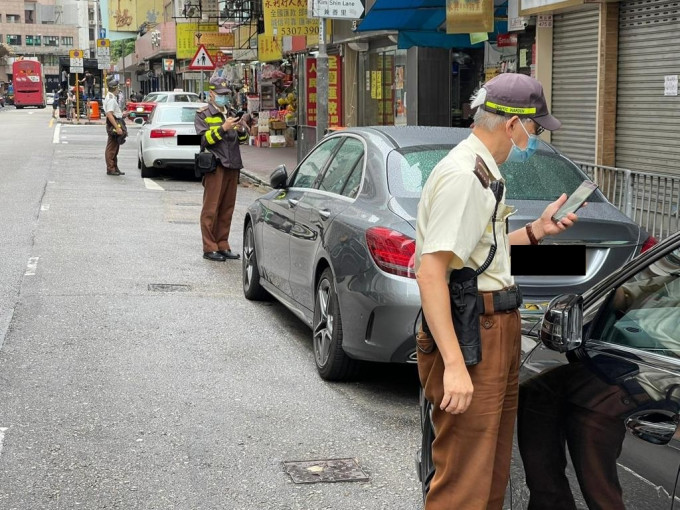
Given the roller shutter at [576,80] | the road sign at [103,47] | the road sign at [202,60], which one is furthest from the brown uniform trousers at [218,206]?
the road sign at [103,47]

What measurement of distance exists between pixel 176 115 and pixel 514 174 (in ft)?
55.9

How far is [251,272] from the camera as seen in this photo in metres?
9.67

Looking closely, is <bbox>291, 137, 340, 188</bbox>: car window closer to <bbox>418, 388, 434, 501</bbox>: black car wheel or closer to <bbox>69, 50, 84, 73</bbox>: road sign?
<bbox>418, 388, 434, 501</bbox>: black car wheel

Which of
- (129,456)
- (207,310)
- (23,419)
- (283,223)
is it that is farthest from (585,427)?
(207,310)

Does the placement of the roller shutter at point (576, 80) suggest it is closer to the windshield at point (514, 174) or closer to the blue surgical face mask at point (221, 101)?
the blue surgical face mask at point (221, 101)

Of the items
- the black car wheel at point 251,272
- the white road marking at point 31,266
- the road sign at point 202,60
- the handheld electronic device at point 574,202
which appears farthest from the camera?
the road sign at point 202,60

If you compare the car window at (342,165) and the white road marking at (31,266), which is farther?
the white road marking at (31,266)

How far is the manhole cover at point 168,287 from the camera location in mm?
10289

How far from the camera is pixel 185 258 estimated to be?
40.2ft

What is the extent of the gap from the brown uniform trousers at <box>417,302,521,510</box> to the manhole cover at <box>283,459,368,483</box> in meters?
1.61

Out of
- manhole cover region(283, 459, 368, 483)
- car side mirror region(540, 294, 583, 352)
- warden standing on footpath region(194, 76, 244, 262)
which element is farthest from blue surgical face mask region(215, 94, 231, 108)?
car side mirror region(540, 294, 583, 352)

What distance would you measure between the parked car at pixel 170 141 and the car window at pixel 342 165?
14970mm

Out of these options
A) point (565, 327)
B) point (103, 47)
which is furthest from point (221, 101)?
point (103, 47)

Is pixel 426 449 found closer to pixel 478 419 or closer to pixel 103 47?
pixel 478 419
